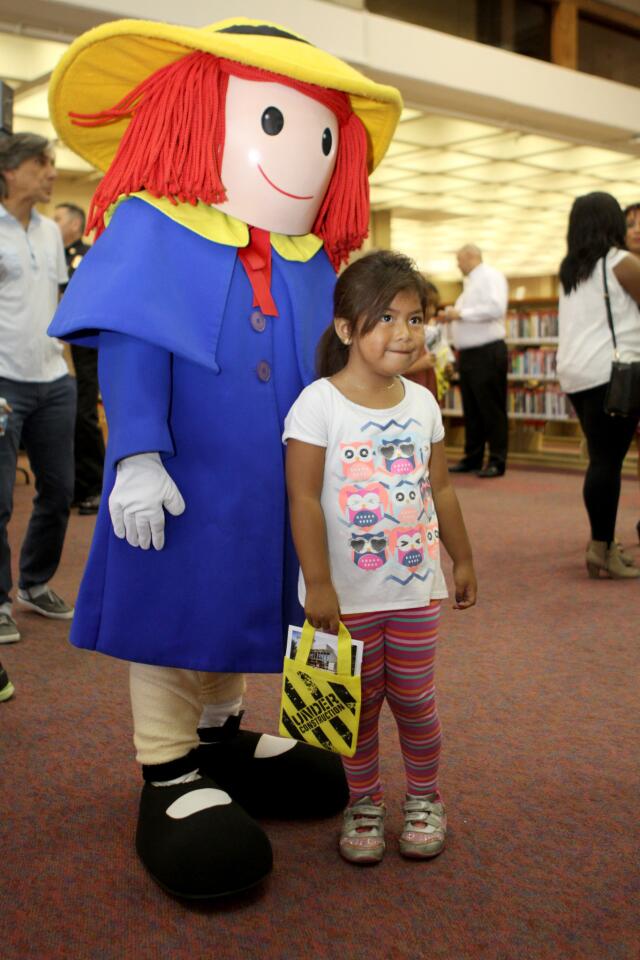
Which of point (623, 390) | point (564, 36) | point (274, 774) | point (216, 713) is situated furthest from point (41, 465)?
point (564, 36)

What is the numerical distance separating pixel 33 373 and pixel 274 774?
5.02ft

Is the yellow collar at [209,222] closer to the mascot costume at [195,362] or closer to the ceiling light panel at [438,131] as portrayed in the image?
the mascot costume at [195,362]

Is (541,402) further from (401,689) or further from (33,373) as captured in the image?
(401,689)

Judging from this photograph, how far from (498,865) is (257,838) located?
38cm

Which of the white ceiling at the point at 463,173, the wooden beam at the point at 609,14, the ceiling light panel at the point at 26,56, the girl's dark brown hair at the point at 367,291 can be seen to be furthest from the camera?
the wooden beam at the point at 609,14

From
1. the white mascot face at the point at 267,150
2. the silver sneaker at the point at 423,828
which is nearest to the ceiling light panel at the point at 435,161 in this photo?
the white mascot face at the point at 267,150

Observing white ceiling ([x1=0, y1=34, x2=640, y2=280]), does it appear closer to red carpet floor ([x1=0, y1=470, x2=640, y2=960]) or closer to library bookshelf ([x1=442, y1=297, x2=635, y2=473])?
library bookshelf ([x1=442, y1=297, x2=635, y2=473])

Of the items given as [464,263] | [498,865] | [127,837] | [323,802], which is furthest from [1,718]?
[464,263]

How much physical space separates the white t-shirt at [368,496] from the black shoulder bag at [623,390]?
1.88 m

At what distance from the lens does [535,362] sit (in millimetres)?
7570

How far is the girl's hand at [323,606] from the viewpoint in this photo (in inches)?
54.2

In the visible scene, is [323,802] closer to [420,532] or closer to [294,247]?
[420,532]

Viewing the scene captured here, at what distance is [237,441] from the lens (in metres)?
1.47

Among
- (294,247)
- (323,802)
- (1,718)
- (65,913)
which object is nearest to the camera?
(65,913)
